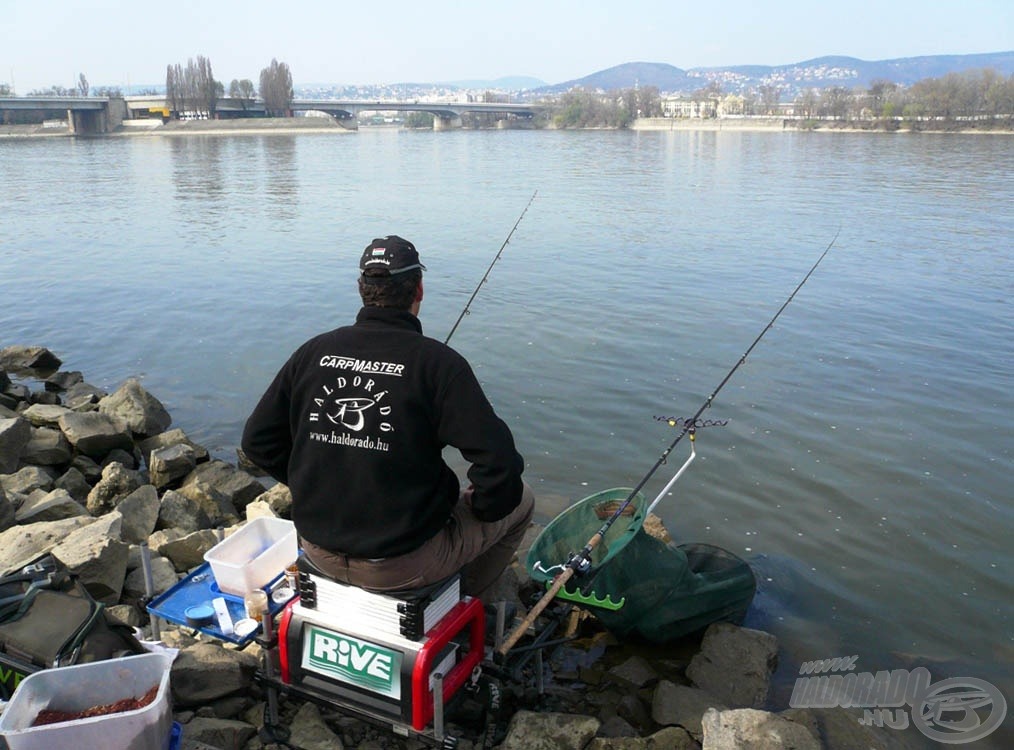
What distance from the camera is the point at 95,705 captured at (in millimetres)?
2834

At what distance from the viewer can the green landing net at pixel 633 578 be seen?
3.73 metres

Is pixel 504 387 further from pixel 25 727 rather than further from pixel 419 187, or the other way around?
pixel 419 187

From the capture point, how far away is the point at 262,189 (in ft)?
95.5

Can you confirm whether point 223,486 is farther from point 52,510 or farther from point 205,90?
point 205,90

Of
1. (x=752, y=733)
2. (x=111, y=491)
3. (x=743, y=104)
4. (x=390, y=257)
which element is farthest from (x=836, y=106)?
(x=390, y=257)

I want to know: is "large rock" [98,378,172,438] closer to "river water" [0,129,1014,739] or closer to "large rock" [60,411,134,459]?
"large rock" [60,411,134,459]

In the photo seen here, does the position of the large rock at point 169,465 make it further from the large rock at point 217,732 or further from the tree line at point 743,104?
the tree line at point 743,104

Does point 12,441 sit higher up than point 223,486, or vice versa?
point 12,441

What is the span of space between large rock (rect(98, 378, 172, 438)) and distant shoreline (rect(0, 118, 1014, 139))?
7997cm

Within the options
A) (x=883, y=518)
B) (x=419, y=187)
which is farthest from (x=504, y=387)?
(x=419, y=187)

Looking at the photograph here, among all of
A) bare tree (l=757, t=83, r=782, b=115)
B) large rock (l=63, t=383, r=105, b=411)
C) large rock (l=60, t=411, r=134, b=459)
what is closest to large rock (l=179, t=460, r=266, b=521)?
large rock (l=60, t=411, r=134, b=459)

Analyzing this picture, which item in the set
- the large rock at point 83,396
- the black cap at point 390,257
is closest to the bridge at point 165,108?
the large rock at point 83,396

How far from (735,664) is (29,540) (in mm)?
3636

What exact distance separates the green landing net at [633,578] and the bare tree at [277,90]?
111 meters
